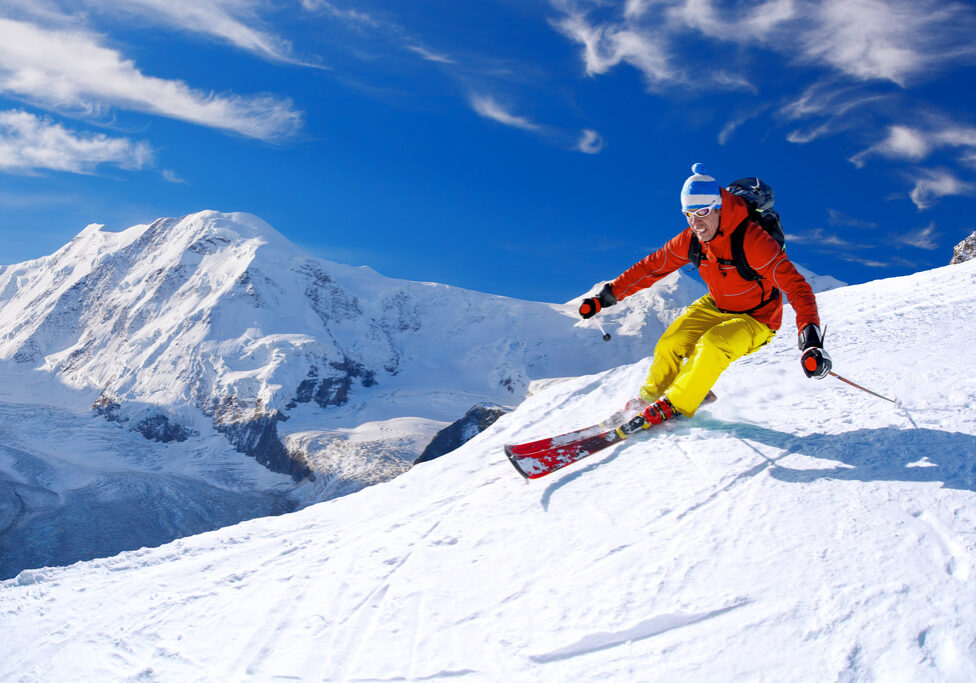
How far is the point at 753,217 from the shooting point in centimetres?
622

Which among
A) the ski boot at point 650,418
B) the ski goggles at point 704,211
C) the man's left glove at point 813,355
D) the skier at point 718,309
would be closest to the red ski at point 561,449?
the ski boot at point 650,418

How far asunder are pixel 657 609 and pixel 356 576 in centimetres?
231

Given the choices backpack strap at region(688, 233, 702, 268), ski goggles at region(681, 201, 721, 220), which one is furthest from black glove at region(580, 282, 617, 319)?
ski goggles at region(681, 201, 721, 220)

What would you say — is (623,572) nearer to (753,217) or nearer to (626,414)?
(626,414)

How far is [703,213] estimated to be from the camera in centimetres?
599

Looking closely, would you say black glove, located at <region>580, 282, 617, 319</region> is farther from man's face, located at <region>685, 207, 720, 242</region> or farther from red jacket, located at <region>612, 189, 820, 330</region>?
man's face, located at <region>685, 207, 720, 242</region>

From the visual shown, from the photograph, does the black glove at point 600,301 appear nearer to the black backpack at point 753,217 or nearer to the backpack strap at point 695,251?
the backpack strap at point 695,251

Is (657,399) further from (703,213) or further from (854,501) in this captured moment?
(854,501)

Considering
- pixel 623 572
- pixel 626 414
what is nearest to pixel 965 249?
pixel 626 414

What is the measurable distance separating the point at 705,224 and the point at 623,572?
3.39 meters

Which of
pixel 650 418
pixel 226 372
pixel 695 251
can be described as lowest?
pixel 650 418

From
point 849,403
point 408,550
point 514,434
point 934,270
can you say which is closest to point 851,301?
point 934,270

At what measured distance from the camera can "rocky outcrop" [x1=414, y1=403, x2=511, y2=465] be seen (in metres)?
77.7

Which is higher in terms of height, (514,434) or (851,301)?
(851,301)
